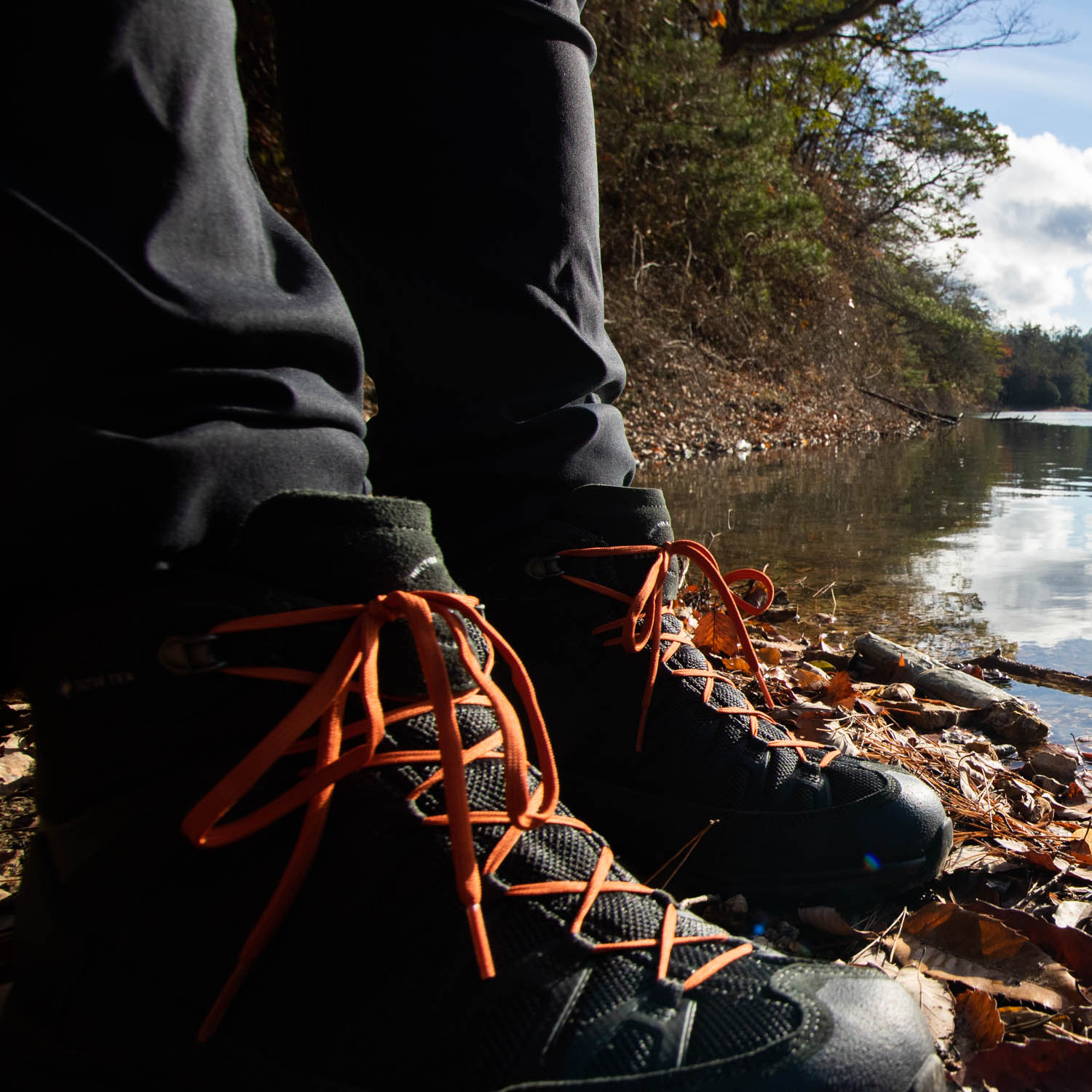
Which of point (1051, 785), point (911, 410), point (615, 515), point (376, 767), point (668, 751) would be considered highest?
point (911, 410)

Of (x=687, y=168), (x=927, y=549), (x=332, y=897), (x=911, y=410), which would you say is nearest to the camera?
(x=332, y=897)

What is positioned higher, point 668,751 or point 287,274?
point 287,274

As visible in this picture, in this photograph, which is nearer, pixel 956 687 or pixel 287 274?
pixel 287 274

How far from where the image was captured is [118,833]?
27.1 inches

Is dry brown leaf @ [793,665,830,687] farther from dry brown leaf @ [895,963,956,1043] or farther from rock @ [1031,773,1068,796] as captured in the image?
dry brown leaf @ [895,963,956,1043]

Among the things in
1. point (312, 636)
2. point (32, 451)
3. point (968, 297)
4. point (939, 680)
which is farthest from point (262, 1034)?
point (968, 297)

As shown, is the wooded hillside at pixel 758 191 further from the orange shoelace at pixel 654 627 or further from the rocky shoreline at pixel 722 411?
the orange shoelace at pixel 654 627

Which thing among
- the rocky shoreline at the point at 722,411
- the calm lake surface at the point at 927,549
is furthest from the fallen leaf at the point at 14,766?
the rocky shoreline at the point at 722,411

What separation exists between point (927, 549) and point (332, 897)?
313cm

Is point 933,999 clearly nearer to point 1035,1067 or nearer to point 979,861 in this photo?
point 1035,1067

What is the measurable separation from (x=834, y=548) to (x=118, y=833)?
2995mm

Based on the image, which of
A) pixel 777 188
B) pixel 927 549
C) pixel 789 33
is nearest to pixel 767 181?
pixel 777 188

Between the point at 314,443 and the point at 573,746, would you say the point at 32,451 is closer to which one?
the point at 314,443

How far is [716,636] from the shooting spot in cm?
188
